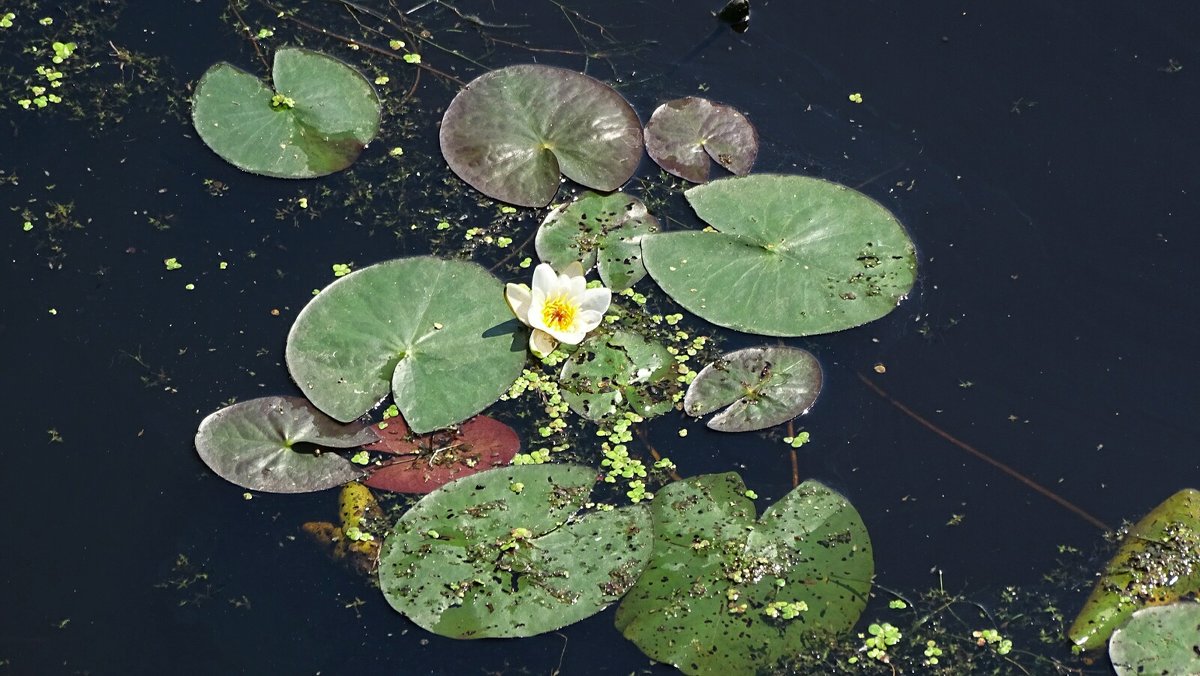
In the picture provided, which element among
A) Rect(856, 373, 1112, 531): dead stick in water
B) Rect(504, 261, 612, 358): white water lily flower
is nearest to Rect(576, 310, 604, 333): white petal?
Rect(504, 261, 612, 358): white water lily flower

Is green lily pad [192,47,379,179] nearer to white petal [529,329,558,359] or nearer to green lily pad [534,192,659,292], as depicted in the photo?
green lily pad [534,192,659,292]

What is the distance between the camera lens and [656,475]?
12.4 feet

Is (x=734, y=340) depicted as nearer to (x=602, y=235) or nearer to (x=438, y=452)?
(x=602, y=235)

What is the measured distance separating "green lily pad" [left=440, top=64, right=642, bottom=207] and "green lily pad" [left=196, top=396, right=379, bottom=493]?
1.14 metres

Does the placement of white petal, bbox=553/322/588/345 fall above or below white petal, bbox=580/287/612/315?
below

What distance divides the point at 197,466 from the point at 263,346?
0.49 m

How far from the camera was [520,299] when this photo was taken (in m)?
3.90

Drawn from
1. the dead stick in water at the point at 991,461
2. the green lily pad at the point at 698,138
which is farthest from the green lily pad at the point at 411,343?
the dead stick in water at the point at 991,461

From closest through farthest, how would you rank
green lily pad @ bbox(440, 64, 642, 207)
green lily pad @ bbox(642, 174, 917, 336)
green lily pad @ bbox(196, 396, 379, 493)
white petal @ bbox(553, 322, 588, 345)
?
green lily pad @ bbox(196, 396, 379, 493), white petal @ bbox(553, 322, 588, 345), green lily pad @ bbox(642, 174, 917, 336), green lily pad @ bbox(440, 64, 642, 207)

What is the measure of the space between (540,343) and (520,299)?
0.17m

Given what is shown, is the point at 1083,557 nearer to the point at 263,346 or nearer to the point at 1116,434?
the point at 1116,434

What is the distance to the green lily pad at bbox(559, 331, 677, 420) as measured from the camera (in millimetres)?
3885

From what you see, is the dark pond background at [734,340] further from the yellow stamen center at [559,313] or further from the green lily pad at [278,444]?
the yellow stamen center at [559,313]

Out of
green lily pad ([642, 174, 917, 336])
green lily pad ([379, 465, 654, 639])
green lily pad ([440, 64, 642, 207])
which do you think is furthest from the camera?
green lily pad ([440, 64, 642, 207])
